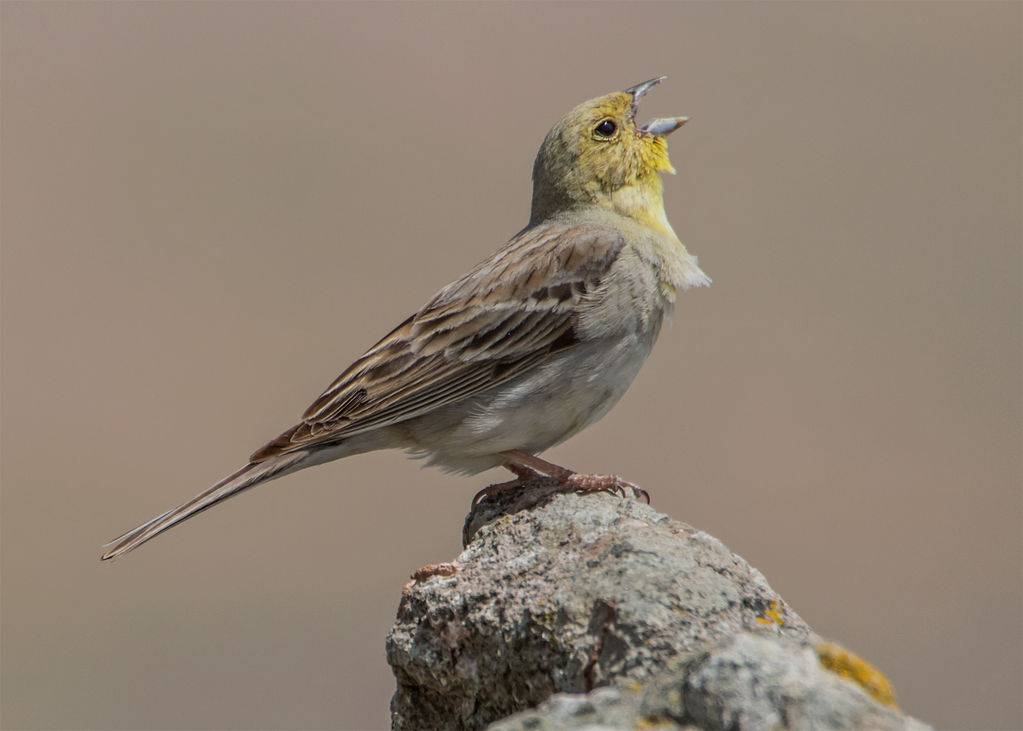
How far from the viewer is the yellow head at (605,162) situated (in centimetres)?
641

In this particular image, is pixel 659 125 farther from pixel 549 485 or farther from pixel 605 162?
pixel 549 485

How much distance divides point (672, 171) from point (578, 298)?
1.31m

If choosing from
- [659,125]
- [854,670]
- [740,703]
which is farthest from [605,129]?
[740,703]

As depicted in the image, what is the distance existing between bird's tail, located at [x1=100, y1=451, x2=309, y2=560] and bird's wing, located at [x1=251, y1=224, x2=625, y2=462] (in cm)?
6

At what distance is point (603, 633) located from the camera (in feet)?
11.4

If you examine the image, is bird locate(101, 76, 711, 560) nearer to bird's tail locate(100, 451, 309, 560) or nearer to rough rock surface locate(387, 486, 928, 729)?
bird's tail locate(100, 451, 309, 560)

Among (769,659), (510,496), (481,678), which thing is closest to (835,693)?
(769,659)

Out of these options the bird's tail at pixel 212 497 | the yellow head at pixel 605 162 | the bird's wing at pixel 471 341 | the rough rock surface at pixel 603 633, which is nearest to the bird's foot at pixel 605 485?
the rough rock surface at pixel 603 633

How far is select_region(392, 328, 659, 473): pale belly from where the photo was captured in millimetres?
5520

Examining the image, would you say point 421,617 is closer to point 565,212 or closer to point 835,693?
point 835,693

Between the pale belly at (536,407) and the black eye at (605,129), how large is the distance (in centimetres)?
137

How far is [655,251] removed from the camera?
5965 mm

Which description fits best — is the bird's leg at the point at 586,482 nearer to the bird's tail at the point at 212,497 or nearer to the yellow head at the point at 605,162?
the bird's tail at the point at 212,497

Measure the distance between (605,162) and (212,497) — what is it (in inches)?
105
